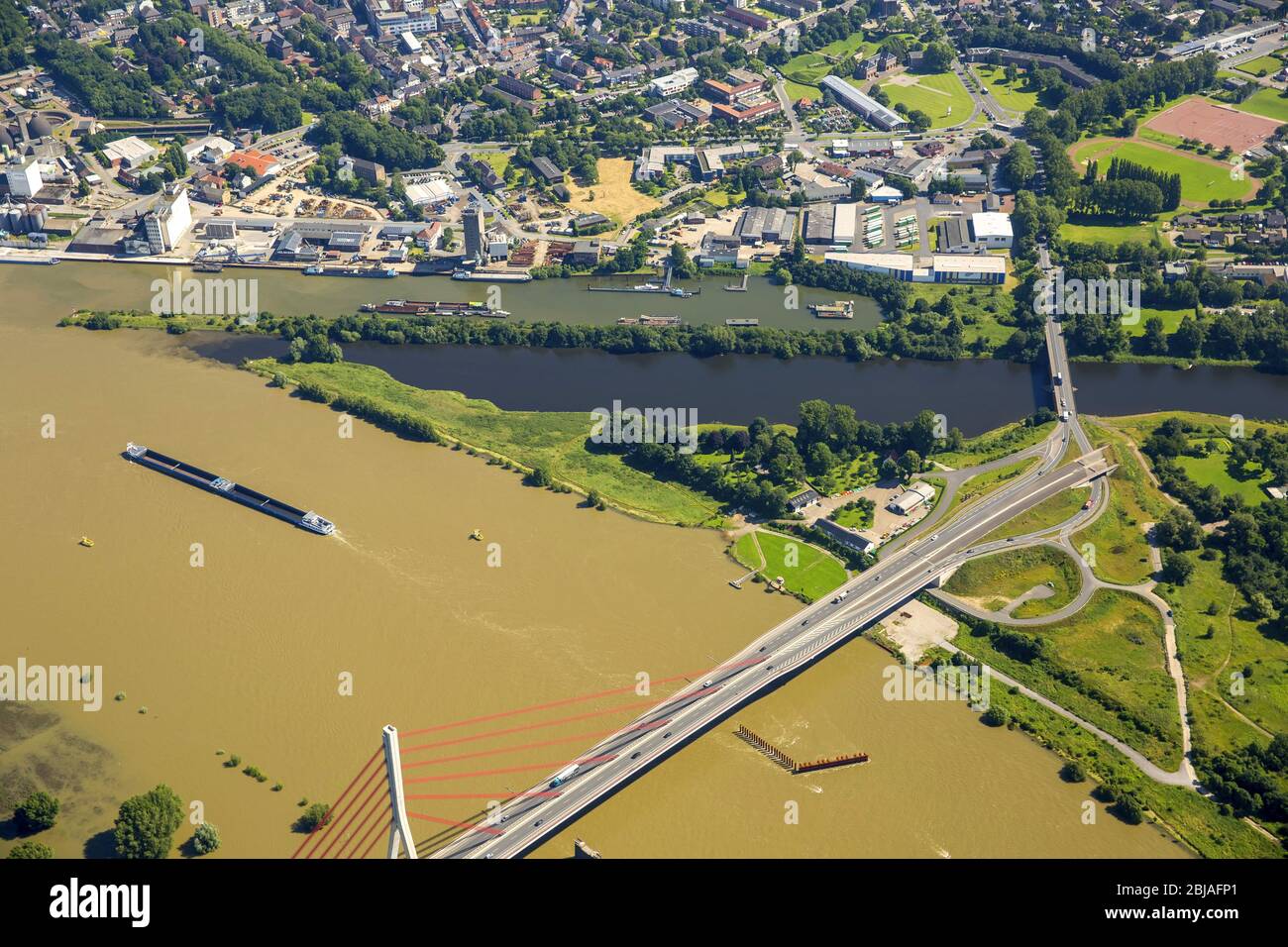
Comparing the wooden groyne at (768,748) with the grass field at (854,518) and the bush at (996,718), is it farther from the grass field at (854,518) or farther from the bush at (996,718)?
the grass field at (854,518)

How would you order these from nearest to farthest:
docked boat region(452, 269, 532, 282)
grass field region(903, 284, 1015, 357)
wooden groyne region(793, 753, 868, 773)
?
1. wooden groyne region(793, 753, 868, 773)
2. grass field region(903, 284, 1015, 357)
3. docked boat region(452, 269, 532, 282)

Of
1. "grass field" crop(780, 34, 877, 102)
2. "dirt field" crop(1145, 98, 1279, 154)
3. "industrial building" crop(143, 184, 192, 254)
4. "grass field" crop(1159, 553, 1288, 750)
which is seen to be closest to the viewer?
"grass field" crop(1159, 553, 1288, 750)

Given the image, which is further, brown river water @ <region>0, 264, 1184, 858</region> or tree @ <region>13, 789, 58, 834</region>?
brown river water @ <region>0, 264, 1184, 858</region>

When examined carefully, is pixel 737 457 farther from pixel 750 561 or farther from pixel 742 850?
pixel 742 850

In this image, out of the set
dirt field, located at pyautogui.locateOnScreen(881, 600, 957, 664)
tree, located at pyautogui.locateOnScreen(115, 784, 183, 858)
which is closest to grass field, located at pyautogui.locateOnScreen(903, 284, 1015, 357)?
dirt field, located at pyautogui.locateOnScreen(881, 600, 957, 664)

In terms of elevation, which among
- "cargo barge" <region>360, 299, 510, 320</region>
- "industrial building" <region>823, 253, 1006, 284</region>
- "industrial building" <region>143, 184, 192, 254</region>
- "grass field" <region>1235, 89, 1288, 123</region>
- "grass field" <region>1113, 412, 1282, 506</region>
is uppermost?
"grass field" <region>1235, 89, 1288, 123</region>

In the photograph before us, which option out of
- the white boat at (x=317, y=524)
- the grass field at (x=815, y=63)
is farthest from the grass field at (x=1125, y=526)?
the grass field at (x=815, y=63)

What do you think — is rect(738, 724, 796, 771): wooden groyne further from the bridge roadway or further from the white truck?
the white truck
